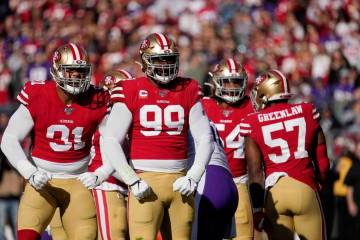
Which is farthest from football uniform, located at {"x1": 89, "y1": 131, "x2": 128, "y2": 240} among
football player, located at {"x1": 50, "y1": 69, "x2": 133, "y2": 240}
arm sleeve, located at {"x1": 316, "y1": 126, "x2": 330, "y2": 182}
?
arm sleeve, located at {"x1": 316, "y1": 126, "x2": 330, "y2": 182}

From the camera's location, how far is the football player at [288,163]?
324 inches

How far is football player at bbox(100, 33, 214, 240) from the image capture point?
23.5 ft

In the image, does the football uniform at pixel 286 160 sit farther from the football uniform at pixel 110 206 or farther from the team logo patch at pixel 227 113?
the football uniform at pixel 110 206

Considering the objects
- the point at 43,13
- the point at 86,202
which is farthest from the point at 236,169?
the point at 43,13

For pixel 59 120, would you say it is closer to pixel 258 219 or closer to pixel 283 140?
pixel 283 140

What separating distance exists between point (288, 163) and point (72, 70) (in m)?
1.95

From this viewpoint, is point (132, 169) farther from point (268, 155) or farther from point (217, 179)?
point (268, 155)

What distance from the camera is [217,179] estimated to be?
7902 millimetres

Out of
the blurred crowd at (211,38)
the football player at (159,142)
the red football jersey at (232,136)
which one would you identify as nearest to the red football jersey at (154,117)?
the football player at (159,142)

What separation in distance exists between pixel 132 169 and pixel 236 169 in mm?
1959

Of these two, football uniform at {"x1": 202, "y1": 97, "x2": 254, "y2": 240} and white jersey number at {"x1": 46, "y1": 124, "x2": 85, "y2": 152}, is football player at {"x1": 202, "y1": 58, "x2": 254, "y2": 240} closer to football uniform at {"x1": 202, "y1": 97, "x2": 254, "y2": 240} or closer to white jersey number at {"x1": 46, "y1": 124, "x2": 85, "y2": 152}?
football uniform at {"x1": 202, "y1": 97, "x2": 254, "y2": 240}

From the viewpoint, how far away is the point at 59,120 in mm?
7922

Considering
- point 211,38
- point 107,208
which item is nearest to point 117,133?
point 107,208

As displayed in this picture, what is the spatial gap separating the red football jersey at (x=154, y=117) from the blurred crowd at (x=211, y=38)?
8.00 metres
